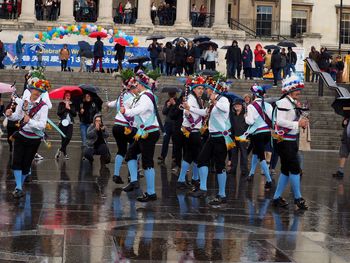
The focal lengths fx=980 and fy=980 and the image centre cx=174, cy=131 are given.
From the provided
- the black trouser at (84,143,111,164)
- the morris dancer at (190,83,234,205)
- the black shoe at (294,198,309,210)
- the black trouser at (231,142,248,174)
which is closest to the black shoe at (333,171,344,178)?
the black trouser at (231,142,248,174)

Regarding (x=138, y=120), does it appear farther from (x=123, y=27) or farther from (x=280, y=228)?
(x=123, y=27)

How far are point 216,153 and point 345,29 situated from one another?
53266mm

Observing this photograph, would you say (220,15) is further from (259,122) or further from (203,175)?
(203,175)

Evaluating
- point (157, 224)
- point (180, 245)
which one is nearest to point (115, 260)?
point (180, 245)

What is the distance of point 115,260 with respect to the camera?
9680mm

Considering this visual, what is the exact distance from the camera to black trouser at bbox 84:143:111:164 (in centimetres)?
1997

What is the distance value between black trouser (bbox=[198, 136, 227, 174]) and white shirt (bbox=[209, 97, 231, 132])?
151 millimetres

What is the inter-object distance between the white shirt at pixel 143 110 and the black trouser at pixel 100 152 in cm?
560

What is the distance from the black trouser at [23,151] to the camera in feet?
46.9

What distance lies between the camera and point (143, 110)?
1414cm

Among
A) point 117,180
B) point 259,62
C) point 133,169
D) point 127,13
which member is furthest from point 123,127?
point 127,13

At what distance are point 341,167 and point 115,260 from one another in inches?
430

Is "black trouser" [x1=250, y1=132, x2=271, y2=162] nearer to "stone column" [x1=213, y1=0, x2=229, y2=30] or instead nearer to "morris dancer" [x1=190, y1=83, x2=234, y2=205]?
"morris dancer" [x1=190, y1=83, x2=234, y2=205]

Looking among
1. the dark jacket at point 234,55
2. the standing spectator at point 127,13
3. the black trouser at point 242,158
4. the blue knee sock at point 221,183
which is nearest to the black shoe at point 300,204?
the blue knee sock at point 221,183
